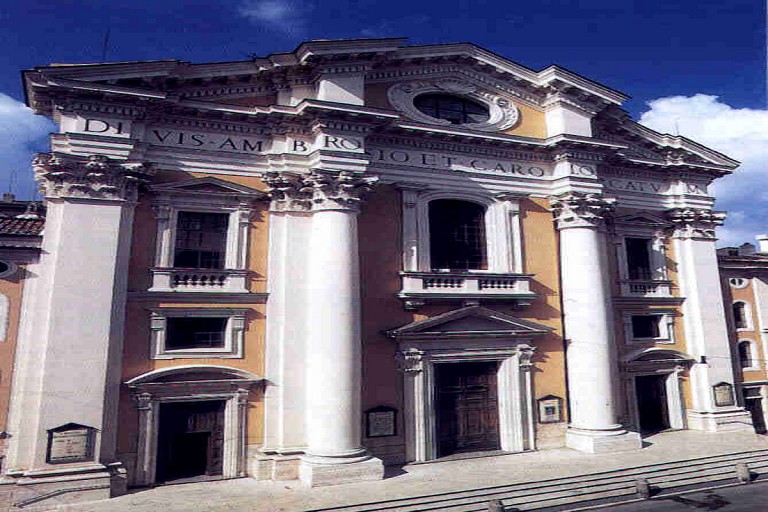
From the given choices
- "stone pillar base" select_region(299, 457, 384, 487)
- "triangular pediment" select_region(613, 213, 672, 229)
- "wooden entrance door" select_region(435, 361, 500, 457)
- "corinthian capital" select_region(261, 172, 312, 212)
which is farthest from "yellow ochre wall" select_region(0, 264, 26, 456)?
"triangular pediment" select_region(613, 213, 672, 229)

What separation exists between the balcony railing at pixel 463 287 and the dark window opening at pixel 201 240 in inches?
213

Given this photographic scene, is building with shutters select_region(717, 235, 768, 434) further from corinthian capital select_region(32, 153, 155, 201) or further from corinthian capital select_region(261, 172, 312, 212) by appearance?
corinthian capital select_region(32, 153, 155, 201)

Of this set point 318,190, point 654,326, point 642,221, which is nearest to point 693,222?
point 642,221

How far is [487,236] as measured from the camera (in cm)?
1922

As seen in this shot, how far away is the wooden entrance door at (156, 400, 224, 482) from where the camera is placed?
1498 centimetres

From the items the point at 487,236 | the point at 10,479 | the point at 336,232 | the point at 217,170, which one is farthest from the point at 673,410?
the point at 10,479

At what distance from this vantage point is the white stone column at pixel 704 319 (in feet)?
68.4

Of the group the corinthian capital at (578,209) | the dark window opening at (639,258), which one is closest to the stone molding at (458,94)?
the corinthian capital at (578,209)

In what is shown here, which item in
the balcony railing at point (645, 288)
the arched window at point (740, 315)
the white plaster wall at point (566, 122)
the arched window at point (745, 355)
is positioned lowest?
the arched window at point (745, 355)

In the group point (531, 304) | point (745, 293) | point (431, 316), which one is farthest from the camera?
point (745, 293)

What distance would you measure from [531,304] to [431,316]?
370 cm

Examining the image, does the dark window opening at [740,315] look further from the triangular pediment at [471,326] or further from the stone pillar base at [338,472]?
the stone pillar base at [338,472]

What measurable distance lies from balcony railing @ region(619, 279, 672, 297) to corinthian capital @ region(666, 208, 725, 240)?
2.22 metres

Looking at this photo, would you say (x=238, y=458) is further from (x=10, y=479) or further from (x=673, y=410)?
(x=673, y=410)
